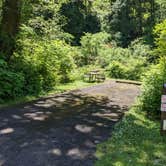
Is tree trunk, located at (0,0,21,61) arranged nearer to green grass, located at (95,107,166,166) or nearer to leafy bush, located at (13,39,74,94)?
leafy bush, located at (13,39,74,94)

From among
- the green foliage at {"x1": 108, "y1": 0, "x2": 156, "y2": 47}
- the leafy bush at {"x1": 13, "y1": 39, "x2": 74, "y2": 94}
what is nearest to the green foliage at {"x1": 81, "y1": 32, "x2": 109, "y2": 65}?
the green foliage at {"x1": 108, "y1": 0, "x2": 156, "y2": 47}

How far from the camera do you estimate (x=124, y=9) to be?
42.3 m

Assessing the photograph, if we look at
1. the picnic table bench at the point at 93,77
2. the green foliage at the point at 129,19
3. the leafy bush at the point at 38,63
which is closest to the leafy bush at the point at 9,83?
the leafy bush at the point at 38,63

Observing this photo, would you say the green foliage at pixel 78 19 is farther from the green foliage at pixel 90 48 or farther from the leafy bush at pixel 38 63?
the leafy bush at pixel 38 63

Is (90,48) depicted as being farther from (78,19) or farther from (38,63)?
(38,63)

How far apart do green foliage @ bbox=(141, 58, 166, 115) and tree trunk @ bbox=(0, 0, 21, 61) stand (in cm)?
508

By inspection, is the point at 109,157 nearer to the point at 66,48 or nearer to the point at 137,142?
the point at 137,142

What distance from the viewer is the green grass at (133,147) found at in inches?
215

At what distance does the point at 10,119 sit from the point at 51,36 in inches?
302

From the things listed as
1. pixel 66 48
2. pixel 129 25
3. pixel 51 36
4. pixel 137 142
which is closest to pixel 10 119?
pixel 137 142

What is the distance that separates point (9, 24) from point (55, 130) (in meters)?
6.21

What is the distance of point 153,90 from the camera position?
955cm

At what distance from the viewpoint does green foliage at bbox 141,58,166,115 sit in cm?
940

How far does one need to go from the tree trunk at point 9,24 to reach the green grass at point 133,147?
5616 millimetres
